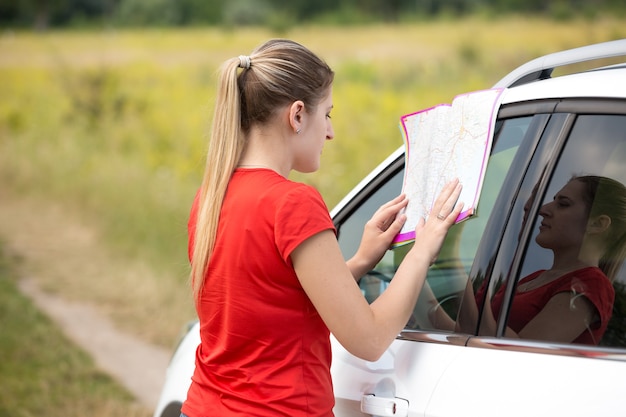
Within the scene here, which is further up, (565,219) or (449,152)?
(449,152)

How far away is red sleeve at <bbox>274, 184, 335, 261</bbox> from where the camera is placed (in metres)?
1.79

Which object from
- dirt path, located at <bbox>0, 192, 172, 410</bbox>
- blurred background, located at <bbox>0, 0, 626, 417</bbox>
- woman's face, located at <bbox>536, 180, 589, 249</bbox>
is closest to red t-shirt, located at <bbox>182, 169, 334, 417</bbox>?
woman's face, located at <bbox>536, 180, 589, 249</bbox>

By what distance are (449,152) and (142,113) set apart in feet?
42.3

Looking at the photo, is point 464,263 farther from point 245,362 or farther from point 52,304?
point 52,304

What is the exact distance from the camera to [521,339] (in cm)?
185

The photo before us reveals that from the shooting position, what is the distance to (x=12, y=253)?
9.78 m

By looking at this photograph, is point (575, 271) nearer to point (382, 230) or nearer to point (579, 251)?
point (579, 251)

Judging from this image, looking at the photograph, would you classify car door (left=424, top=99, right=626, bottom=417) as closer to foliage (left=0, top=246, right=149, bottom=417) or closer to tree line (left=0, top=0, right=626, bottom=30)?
foliage (left=0, top=246, right=149, bottom=417)

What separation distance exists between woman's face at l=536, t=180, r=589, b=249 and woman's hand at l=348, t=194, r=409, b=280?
1.16 ft

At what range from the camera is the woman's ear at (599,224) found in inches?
72.3

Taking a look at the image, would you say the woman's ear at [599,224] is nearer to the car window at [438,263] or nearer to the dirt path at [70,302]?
the car window at [438,263]

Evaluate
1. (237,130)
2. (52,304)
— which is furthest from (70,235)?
(237,130)

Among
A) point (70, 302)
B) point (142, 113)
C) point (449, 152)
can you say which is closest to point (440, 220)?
point (449, 152)

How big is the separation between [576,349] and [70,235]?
950cm
